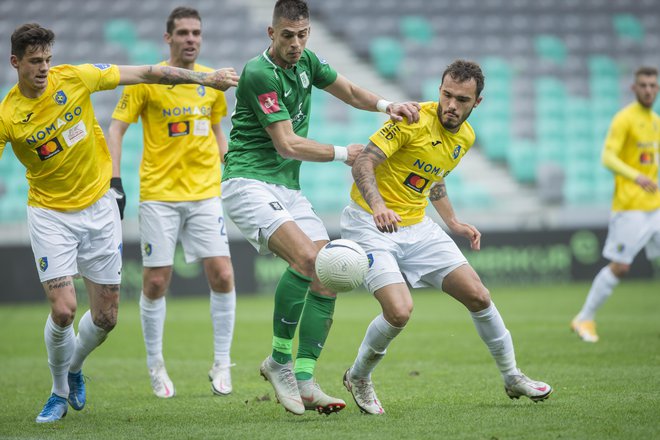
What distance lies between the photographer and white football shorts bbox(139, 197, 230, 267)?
7547 mm

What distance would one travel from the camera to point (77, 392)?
6.67 metres

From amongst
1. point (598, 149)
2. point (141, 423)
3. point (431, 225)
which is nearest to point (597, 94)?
point (598, 149)

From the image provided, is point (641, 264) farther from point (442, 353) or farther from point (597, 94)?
point (442, 353)

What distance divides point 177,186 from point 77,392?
186 centimetres

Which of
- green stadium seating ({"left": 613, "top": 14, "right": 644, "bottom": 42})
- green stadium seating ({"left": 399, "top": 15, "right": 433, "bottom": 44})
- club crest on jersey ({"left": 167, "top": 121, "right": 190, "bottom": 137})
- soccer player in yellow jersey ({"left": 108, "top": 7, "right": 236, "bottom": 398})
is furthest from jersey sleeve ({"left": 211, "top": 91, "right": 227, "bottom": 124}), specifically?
green stadium seating ({"left": 613, "top": 14, "right": 644, "bottom": 42})

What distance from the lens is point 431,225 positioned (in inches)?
248

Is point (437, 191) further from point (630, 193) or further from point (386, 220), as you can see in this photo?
point (630, 193)

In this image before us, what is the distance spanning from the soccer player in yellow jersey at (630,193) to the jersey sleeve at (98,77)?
574 cm

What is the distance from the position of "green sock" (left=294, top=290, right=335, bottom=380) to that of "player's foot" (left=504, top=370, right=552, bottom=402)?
124cm

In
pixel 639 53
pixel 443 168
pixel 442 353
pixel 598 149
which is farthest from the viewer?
pixel 639 53

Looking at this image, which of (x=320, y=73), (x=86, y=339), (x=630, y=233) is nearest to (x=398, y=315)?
(x=320, y=73)

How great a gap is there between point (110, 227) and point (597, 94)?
16.2 m

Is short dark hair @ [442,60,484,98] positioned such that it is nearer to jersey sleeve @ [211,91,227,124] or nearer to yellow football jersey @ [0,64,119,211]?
yellow football jersey @ [0,64,119,211]

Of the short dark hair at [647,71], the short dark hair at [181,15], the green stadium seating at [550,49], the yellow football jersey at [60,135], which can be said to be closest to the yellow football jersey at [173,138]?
the short dark hair at [181,15]
